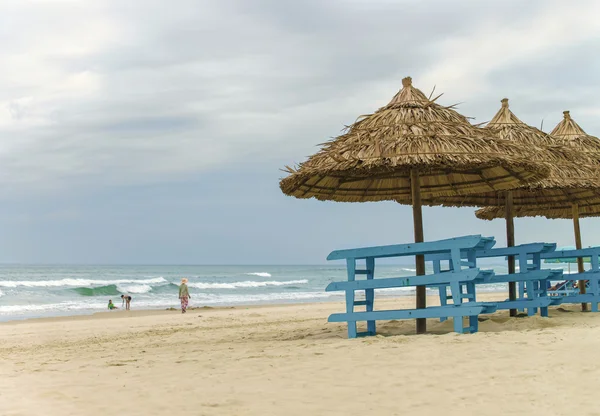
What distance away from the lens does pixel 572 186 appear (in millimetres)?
10141

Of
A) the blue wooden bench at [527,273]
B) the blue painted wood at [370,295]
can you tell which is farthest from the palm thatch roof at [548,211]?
the blue painted wood at [370,295]

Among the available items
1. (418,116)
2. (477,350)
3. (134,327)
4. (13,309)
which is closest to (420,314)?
(477,350)

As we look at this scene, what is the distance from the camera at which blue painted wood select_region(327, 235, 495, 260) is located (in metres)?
7.21

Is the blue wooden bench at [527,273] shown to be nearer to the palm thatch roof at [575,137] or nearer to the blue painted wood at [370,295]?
the blue painted wood at [370,295]

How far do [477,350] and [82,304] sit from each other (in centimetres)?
2518

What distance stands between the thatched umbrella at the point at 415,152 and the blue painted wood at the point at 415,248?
496 millimetres

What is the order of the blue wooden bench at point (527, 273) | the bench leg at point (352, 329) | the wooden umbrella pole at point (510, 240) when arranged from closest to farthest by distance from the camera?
1. the bench leg at point (352, 329)
2. the blue wooden bench at point (527, 273)
3. the wooden umbrella pole at point (510, 240)

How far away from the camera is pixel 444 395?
4.67m

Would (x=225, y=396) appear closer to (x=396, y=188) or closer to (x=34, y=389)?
(x=34, y=389)

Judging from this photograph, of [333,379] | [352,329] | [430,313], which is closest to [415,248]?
[430,313]

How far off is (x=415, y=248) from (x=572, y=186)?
398 centimetres

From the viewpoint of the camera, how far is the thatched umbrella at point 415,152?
7.42 meters

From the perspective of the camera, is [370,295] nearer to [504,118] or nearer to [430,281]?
[430,281]

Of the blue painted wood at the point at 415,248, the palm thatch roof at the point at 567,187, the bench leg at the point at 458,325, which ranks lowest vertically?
the bench leg at the point at 458,325
